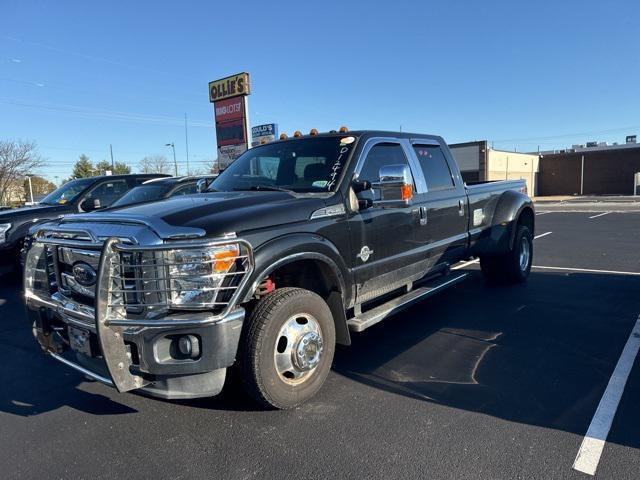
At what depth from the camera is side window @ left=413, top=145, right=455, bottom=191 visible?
5.15 m

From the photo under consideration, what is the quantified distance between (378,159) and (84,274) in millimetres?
2703

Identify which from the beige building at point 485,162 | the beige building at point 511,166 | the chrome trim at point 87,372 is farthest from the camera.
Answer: the beige building at point 511,166

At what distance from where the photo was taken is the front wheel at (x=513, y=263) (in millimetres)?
6641

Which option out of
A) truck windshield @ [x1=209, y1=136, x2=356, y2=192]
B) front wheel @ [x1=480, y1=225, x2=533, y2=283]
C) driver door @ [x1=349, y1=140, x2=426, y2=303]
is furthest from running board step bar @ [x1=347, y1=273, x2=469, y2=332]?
front wheel @ [x1=480, y1=225, x2=533, y2=283]

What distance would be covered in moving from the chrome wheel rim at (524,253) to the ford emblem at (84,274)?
5.86m

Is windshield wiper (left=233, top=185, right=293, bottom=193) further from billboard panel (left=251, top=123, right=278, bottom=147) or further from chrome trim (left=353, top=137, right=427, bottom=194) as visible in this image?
billboard panel (left=251, top=123, right=278, bottom=147)

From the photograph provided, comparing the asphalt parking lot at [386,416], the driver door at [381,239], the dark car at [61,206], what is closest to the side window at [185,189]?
the dark car at [61,206]

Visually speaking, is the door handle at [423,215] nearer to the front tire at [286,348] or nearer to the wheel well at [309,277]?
the wheel well at [309,277]

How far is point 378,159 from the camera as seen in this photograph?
444 cm

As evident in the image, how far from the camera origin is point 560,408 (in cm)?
323

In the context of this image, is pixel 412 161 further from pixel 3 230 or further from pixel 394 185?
pixel 3 230

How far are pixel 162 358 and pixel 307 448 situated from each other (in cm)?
105

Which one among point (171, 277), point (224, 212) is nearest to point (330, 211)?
point (224, 212)

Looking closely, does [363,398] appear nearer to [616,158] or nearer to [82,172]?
[616,158]
